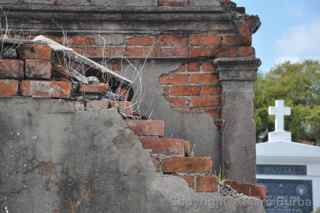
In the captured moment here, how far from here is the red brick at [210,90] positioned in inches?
197

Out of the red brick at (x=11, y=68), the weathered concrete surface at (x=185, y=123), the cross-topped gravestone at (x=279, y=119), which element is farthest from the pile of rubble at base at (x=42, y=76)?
the cross-topped gravestone at (x=279, y=119)

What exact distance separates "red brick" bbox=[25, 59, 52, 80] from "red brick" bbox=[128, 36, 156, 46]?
194 centimetres

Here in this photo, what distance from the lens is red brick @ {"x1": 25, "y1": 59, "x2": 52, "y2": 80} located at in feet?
10.4

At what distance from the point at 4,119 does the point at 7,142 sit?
0.39 ft

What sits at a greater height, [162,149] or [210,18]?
[210,18]

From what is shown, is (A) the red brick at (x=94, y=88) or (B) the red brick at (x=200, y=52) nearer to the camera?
(A) the red brick at (x=94, y=88)

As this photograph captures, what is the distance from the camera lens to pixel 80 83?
10.9 feet

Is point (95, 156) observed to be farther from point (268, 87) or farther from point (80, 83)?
point (268, 87)

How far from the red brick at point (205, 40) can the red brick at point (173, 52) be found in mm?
104

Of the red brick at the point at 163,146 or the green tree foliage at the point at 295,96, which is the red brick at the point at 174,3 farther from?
the green tree foliage at the point at 295,96

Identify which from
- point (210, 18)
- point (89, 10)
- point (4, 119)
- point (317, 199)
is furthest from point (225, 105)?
point (317, 199)

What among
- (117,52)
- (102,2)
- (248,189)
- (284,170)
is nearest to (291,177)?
(284,170)

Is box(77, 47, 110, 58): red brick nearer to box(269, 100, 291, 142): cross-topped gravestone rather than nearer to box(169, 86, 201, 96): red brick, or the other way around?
box(169, 86, 201, 96): red brick

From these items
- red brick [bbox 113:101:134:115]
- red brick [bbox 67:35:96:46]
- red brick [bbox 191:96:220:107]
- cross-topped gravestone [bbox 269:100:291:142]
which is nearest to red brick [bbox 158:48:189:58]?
red brick [bbox 191:96:220:107]
